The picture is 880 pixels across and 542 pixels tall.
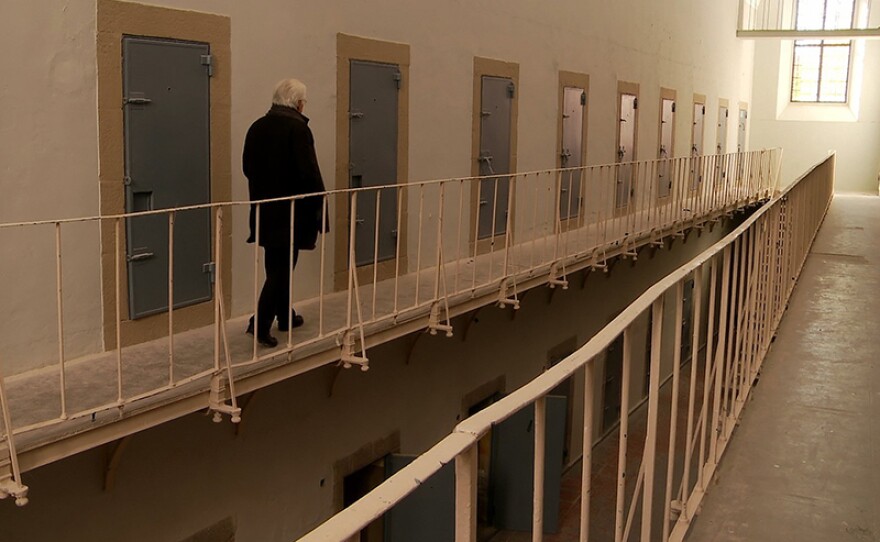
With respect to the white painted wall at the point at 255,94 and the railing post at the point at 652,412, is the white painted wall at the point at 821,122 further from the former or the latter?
the railing post at the point at 652,412

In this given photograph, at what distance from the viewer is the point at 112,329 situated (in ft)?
14.3

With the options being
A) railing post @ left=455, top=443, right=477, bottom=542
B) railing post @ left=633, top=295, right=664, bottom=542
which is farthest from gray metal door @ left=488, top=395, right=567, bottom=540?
railing post @ left=455, top=443, right=477, bottom=542

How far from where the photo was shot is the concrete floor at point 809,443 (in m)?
2.34

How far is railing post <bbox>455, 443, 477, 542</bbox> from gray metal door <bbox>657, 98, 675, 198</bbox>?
11598 millimetres

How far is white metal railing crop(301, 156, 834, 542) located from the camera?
107cm

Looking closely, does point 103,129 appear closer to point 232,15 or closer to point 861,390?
point 232,15

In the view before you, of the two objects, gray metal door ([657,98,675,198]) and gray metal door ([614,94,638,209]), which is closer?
gray metal door ([614,94,638,209])

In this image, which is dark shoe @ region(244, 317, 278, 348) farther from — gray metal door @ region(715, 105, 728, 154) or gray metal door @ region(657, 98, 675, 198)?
gray metal door @ region(715, 105, 728, 154)

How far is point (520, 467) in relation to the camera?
671 centimetres

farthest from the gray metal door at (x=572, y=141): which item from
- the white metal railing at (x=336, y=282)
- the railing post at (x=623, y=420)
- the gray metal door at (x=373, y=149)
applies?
the railing post at (x=623, y=420)

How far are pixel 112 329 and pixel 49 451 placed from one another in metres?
1.17

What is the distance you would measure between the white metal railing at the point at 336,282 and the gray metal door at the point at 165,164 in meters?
0.08

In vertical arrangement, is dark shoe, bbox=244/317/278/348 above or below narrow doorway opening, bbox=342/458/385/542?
above

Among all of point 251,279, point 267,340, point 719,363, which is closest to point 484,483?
point 251,279
